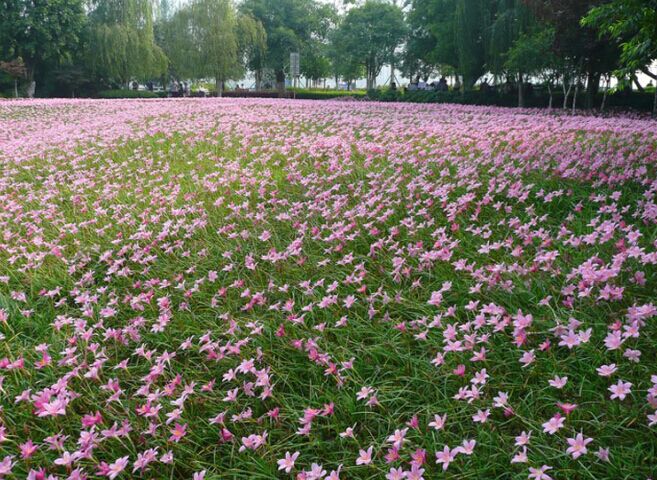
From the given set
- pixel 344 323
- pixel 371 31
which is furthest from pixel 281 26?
pixel 344 323

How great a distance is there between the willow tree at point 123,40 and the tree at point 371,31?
13.3m

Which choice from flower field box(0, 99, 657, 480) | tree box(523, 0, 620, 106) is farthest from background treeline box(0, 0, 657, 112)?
flower field box(0, 99, 657, 480)

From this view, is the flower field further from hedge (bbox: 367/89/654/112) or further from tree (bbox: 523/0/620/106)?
hedge (bbox: 367/89/654/112)

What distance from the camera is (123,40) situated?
102ft

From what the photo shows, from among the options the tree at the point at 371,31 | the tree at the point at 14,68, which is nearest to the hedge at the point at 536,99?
the tree at the point at 371,31

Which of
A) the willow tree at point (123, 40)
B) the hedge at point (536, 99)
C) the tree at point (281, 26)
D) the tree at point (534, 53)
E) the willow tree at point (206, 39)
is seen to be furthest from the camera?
the tree at point (281, 26)

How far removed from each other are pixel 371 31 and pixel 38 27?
22.4m

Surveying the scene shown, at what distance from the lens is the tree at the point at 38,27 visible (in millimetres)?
33750

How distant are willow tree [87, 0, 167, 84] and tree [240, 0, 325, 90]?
1260 centimetres

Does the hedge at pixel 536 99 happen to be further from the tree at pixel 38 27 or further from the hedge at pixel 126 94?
the tree at pixel 38 27

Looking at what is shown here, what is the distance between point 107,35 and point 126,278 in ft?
107

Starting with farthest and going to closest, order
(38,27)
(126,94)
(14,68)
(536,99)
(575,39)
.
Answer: (126,94) → (38,27) → (14,68) → (536,99) → (575,39)

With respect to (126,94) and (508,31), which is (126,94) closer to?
(126,94)

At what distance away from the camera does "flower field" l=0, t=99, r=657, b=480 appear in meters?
1.87
